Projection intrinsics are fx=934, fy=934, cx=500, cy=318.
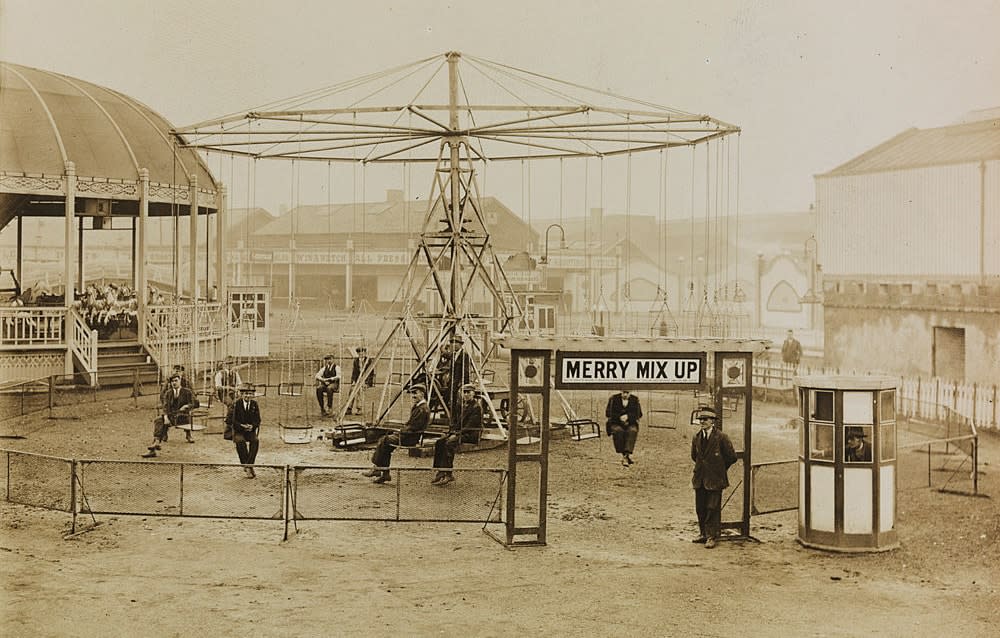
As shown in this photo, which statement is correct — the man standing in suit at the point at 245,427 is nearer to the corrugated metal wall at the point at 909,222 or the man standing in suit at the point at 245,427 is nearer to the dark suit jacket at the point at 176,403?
the dark suit jacket at the point at 176,403

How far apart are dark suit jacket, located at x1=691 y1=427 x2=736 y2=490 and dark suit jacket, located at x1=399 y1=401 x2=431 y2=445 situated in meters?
5.74

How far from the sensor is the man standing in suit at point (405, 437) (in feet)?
50.4

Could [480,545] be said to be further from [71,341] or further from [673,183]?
[673,183]

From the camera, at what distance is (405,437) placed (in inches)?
649

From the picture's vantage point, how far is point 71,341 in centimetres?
2477

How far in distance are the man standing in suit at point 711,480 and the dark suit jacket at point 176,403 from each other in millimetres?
10720

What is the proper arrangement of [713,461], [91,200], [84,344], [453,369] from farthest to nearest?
[91,200], [84,344], [453,369], [713,461]

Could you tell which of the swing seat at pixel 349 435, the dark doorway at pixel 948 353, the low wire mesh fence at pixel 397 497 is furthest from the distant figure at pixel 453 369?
the dark doorway at pixel 948 353

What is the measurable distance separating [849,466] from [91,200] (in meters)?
23.3

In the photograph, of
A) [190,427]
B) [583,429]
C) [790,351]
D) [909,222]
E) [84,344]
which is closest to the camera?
[190,427]

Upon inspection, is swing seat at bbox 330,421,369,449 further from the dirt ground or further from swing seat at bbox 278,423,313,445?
the dirt ground

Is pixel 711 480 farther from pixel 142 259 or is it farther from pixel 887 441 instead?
pixel 142 259

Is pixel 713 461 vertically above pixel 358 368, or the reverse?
pixel 358 368

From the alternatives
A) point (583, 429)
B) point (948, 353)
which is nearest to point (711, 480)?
point (583, 429)
